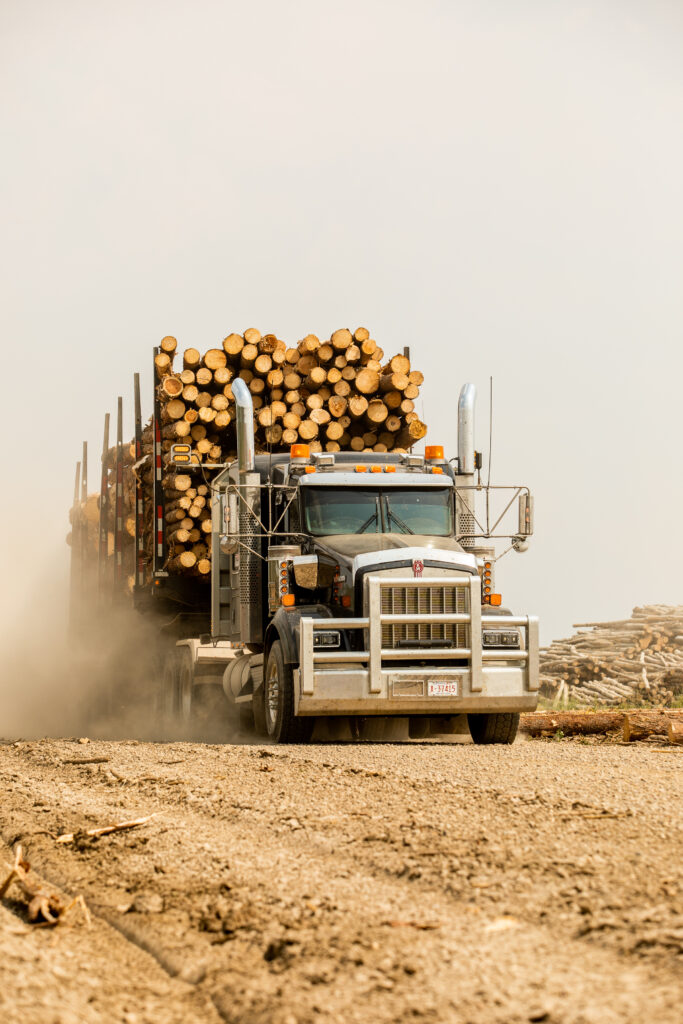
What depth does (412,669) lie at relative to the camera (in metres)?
11.6

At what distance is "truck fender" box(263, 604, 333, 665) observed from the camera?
38.4 feet

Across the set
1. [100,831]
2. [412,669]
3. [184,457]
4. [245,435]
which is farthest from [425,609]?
[100,831]

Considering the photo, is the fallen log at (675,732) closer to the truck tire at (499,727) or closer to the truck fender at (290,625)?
the truck tire at (499,727)

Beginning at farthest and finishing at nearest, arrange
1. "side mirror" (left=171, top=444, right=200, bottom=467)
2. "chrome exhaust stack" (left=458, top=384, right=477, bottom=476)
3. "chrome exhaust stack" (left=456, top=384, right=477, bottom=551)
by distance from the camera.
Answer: "chrome exhaust stack" (left=458, top=384, right=477, bottom=476), "chrome exhaust stack" (left=456, top=384, right=477, bottom=551), "side mirror" (left=171, top=444, right=200, bottom=467)

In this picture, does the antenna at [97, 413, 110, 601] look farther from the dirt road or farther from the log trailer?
the dirt road

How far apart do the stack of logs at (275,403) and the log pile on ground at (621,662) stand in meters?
4.87

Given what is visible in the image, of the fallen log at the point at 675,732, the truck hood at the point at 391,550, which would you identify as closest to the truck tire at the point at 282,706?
the truck hood at the point at 391,550

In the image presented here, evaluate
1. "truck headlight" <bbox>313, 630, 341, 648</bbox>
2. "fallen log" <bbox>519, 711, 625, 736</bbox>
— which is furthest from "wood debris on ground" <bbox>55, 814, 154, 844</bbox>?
"fallen log" <bbox>519, 711, 625, 736</bbox>

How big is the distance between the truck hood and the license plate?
3.73ft

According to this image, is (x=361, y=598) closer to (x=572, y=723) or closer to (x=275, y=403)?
(x=572, y=723)

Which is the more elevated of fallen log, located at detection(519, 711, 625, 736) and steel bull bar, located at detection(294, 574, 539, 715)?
steel bull bar, located at detection(294, 574, 539, 715)

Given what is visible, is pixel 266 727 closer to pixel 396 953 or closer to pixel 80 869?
pixel 80 869

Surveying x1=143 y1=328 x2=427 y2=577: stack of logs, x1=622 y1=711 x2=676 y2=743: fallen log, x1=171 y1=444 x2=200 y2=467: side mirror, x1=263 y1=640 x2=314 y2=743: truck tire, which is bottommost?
x1=622 y1=711 x2=676 y2=743: fallen log

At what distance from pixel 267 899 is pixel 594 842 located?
1.65 meters
